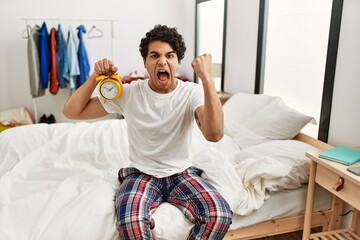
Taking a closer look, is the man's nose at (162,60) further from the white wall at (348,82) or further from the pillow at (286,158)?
the white wall at (348,82)

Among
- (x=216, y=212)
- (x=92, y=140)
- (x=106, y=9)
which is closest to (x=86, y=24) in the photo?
(x=106, y=9)

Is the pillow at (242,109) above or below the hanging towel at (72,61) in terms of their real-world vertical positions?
below

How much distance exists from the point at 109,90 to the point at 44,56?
2561 millimetres

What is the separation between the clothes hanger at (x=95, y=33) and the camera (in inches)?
159

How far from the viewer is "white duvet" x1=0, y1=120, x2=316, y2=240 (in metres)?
1.28

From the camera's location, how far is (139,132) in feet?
4.75

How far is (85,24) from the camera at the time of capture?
157 inches

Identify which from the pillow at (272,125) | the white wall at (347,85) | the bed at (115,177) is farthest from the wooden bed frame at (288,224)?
the pillow at (272,125)

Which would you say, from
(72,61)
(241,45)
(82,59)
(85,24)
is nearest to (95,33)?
(85,24)

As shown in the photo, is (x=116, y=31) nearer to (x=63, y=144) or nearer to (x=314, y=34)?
(x=63, y=144)

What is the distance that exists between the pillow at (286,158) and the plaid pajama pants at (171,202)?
398 millimetres

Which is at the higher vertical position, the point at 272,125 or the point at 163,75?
the point at 163,75

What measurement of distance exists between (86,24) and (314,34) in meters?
A: 2.87

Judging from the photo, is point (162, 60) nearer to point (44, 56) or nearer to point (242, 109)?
point (242, 109)
